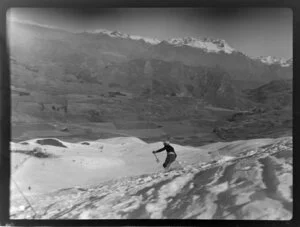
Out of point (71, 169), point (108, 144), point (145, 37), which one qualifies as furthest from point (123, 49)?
point (71, 169)

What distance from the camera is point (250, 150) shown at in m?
1.88

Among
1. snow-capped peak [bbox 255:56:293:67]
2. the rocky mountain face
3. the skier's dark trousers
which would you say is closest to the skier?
the skier's dark trousers

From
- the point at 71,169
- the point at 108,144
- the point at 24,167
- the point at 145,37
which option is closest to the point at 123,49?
the point at 145,37

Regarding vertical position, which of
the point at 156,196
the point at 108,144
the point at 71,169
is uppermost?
the point at 108,144

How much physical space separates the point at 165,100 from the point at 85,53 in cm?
49

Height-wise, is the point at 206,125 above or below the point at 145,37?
below

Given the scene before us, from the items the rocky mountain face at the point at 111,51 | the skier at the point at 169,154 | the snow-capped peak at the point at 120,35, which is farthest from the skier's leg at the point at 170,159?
the snow-capped peak at the point at 120,35

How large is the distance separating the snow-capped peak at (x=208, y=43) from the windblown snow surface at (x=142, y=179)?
1.63 ft

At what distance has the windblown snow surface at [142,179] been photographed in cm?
184

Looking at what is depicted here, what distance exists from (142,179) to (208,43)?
795 millimetres

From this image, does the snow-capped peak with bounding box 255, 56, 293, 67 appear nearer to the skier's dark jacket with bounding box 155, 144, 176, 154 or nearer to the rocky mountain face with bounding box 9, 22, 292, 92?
the rocky mountain face with bounding box 9, 22, 292, 92

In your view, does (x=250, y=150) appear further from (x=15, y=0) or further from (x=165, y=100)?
(x=15, y=0)

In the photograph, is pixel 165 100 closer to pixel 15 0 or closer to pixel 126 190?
pixel 126 190

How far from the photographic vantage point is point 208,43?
1.92 meters
